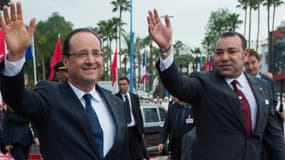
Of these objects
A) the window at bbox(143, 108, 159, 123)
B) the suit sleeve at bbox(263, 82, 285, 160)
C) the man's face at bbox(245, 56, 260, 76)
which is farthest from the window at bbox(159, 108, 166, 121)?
the suit sleeve at bbox(263, 82, 285, 160)

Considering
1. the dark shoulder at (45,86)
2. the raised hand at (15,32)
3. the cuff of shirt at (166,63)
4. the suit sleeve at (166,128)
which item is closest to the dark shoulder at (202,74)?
the cuff of shirt at (166,63)

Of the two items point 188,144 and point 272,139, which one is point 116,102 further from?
point 272,139

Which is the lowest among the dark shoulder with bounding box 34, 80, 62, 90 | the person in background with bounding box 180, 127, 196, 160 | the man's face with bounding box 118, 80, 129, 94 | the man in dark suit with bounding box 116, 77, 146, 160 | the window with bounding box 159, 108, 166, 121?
the window with bounding box 159, 108, 166, 121

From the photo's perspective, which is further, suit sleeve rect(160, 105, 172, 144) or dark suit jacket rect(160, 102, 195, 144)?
suit sleeve rect(160, 105, 172, 144)

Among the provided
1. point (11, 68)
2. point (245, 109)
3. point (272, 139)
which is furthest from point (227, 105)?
point (11, 68)

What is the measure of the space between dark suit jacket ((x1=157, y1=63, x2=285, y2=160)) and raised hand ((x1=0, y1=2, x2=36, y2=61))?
1.29m

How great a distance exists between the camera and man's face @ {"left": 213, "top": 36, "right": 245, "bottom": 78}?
12.3ft

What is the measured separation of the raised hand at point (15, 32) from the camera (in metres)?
2.53

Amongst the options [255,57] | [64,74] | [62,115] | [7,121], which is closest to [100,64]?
[62,115]

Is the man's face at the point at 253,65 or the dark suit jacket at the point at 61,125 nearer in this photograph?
the dark suit jacket at the point at 61,125

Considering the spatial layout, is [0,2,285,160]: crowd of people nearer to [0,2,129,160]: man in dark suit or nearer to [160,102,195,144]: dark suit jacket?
[0,2,129,160]: man in dark suit

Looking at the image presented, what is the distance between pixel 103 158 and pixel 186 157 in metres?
1.58

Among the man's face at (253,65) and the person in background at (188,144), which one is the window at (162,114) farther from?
the person in background at (188,144)

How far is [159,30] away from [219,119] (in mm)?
903
